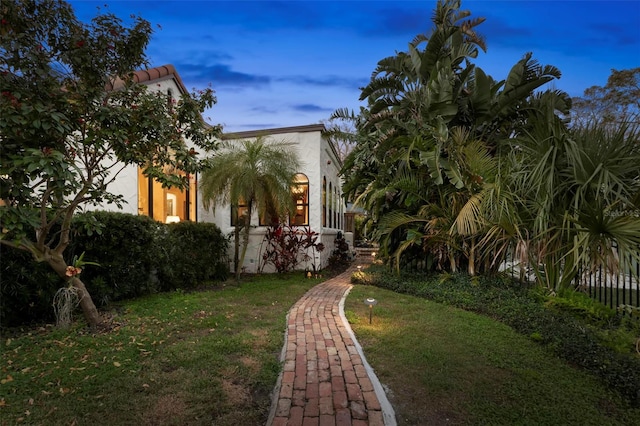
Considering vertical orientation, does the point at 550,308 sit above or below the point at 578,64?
below

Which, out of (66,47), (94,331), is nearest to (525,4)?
(66,47)

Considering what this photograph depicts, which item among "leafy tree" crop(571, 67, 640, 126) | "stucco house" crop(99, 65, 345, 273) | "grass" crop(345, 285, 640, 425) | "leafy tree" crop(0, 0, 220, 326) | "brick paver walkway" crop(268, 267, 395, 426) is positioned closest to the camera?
"brick paver walkway" crop(268, 267, 395, 426)

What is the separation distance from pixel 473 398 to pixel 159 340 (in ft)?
12.7

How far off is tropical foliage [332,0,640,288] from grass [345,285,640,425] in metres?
1.88

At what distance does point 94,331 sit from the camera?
470 centimetres

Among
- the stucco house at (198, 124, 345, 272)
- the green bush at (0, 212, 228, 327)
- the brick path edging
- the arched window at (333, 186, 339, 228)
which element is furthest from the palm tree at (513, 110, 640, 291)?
the arched window at (333, 186, 339, 228)

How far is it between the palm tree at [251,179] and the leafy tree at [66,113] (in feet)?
11.8

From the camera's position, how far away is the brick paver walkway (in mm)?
2764

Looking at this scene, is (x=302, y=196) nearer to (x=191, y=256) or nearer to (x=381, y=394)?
(x=191, y=256)

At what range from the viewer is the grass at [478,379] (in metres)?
2.88

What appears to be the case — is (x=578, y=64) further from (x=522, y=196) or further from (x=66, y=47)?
(x=66, y=47)

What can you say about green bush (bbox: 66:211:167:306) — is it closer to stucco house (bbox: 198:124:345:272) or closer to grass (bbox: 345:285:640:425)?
stucco house (bbox: 198:124:345:272)

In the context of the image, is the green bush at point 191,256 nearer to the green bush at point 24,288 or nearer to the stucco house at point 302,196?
the stucco house at point 302,196

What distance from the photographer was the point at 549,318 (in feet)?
16.4
